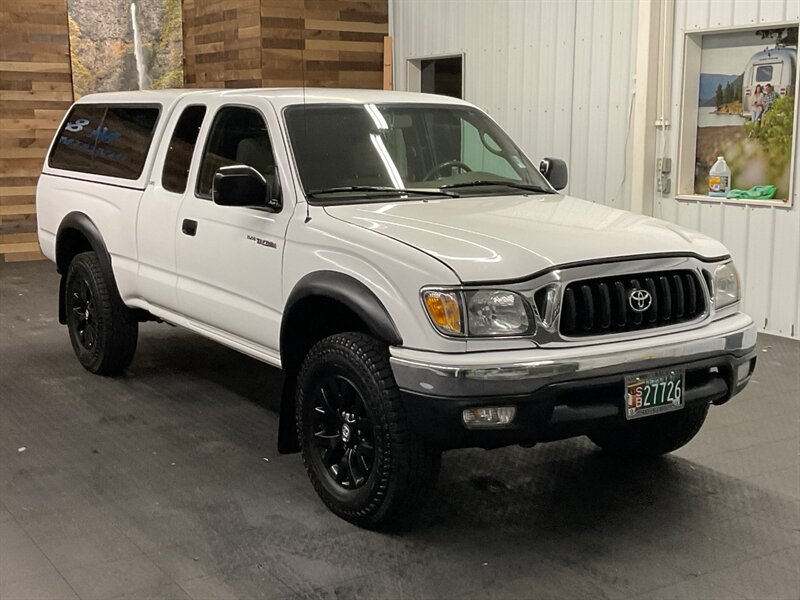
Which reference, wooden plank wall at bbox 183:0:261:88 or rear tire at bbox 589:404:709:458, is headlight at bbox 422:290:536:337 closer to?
rear tire at bbox 589:404:709:458

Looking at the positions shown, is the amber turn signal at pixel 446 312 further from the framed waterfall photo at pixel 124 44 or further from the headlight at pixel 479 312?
the framed waterfall photo at pixel 124 44

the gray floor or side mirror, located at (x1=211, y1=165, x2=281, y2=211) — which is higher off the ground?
side mirror, located at (x1=211, y1=165, x2=281, y2=211)

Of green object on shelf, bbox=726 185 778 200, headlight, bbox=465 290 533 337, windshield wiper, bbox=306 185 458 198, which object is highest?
windshield wiper, bbox=306 185 458 198

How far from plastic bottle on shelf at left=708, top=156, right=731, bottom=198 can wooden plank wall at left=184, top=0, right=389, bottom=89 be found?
4955 mm

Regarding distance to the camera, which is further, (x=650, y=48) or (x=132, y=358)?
(x=650, y=48)

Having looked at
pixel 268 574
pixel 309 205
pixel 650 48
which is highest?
pixel 650 48

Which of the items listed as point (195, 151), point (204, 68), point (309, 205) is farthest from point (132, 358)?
point (204, 68)

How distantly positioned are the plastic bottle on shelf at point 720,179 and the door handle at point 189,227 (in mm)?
4748

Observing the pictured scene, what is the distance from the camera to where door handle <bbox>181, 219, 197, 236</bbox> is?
498 centimetres

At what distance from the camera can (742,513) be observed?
13.5 ft

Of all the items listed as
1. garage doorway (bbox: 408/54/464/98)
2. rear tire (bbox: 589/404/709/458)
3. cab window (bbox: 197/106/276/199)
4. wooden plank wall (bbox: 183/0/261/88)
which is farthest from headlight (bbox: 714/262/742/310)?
wooden plank wall (bbox: 183/0/261/88)

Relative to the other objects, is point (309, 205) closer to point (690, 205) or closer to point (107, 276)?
point (107, 276)

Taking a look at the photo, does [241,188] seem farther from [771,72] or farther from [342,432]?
[771,72]

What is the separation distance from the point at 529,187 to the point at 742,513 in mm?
1827
